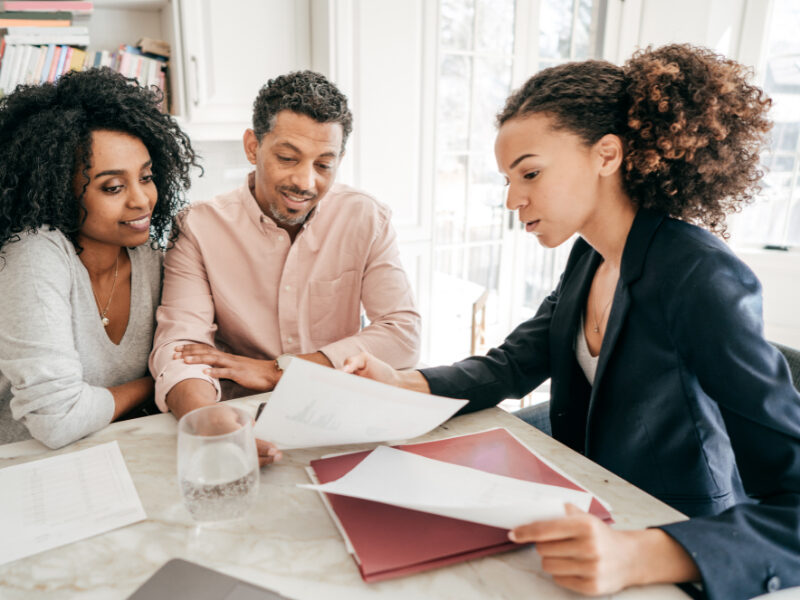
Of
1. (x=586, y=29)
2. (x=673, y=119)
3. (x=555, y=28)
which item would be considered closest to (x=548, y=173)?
(x=673, y=119)

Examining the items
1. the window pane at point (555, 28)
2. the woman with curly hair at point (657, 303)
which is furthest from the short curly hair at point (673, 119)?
the window pane at point (555, 28)

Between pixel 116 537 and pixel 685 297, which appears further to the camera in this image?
pixel 685 297

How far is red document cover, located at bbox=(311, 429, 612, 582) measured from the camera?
665 mm

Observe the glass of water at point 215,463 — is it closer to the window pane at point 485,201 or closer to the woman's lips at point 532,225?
the woman's lips at point 532,225

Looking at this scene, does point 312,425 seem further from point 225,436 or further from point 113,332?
point 113,332

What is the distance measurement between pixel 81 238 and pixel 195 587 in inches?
36.8

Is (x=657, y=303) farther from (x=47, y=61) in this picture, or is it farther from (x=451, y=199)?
(x=451, y=199)

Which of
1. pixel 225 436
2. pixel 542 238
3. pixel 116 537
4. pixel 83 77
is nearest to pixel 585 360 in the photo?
pixel 542 238

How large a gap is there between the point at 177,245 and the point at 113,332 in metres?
0.27

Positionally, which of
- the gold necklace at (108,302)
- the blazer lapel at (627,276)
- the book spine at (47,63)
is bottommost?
the gold necklace at (108,302)

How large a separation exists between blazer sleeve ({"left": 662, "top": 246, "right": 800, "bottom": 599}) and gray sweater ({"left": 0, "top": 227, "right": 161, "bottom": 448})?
0.92 meters

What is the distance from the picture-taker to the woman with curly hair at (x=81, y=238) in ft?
3.47

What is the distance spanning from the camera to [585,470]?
88 cm

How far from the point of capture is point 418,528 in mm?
721
